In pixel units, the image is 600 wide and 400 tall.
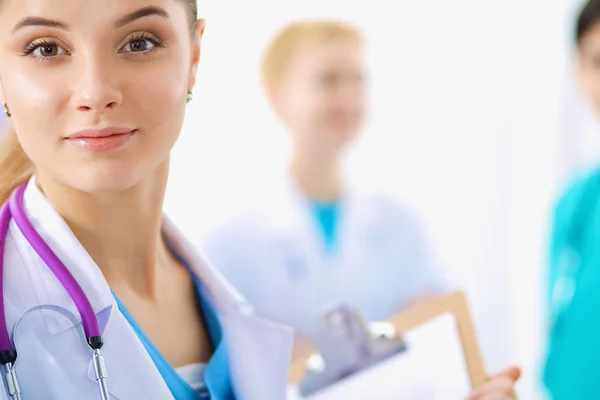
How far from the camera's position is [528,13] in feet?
8.08

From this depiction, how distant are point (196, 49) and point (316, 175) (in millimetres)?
1188

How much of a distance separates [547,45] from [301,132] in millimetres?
1024

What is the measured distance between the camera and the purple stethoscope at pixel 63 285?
584 millimetres

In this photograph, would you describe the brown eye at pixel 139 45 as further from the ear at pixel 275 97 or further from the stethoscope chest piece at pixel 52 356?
the ear at pixel 275 97

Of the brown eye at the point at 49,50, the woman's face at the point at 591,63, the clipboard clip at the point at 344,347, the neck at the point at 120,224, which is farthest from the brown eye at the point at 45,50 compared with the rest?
the woman's face at the point at 591,63

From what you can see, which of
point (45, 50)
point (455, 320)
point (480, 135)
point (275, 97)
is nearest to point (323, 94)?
point (275, 97)

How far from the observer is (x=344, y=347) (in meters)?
0.88

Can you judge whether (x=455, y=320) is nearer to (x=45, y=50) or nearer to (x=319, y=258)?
(x=45, y=50)

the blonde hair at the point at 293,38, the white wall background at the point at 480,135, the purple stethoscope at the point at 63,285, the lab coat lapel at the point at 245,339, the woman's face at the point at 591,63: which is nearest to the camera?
the purple stethoscope at the point at 63,285

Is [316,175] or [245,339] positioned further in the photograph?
[316,175]

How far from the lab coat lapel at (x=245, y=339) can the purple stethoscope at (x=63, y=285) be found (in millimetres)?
196

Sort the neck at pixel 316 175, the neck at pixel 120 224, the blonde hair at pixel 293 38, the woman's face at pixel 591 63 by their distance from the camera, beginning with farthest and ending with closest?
the neck at pixel 316 175
the blonde hair at pixel 293 38
the woman's face at pixel 591 63
the neck at pixel 120 224

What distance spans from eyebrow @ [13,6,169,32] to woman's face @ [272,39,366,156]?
1.17m

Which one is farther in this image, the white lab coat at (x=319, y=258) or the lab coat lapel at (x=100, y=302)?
the white lab coat at (x=319, y=258)
